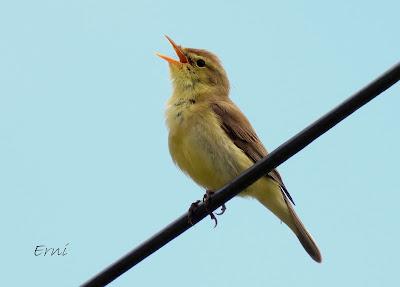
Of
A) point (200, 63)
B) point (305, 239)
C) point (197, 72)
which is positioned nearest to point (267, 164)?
point (305, 239)

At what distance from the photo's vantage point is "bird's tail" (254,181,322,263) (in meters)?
7.33

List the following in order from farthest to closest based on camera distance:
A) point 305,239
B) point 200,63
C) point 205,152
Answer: point 200,63 < point 305,239 < point 205,152

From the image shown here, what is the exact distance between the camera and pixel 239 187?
4.45 metres

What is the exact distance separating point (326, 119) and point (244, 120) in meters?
3.96

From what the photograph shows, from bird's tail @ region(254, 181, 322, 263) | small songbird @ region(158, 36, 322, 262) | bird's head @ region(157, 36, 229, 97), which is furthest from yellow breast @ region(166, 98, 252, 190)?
bird's head @ region(157, 36, 229, 97)

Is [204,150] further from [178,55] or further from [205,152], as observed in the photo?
[178,55]

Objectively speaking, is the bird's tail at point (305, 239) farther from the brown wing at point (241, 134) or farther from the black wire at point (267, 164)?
the black wire at point (267, 164)

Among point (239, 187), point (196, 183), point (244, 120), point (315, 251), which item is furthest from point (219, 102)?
point (239, 187)

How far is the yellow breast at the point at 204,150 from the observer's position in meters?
6.92

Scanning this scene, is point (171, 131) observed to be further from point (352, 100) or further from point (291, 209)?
point (352, 100)

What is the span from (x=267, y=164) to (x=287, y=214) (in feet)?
11.4

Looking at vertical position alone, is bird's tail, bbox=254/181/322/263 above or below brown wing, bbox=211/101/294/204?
below

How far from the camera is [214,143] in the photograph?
6992 mm

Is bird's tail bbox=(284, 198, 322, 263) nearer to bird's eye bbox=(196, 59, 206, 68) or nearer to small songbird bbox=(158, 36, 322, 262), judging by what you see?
small songbird bbox=(158, 36, 322, 262)
